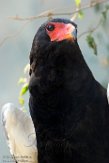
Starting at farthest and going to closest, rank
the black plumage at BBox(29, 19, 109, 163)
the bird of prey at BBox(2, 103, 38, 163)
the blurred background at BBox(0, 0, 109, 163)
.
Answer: the blurred background at BBox(0, 0, 109, 163), the bird of prey at BBox(2, 103, 38, 163), the black plumage at BBox(29, 19, 109, 163)

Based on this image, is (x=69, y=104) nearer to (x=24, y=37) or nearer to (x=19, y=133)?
(x=19, y=133)

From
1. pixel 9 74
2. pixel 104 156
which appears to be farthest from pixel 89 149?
pixel 9 74

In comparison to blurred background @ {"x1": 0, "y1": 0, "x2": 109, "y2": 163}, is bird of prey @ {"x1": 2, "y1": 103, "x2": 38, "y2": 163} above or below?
Answer: below

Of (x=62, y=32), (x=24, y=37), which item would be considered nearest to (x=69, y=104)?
(x=62, y=32)


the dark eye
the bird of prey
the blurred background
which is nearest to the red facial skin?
the dark eye

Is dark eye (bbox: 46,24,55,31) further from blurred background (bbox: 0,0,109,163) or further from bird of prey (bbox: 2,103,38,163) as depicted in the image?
blurred background (bbox: 0,0,109,163)

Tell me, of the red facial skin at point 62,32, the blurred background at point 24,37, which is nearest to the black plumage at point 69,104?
the red facial skin at point 62,32
